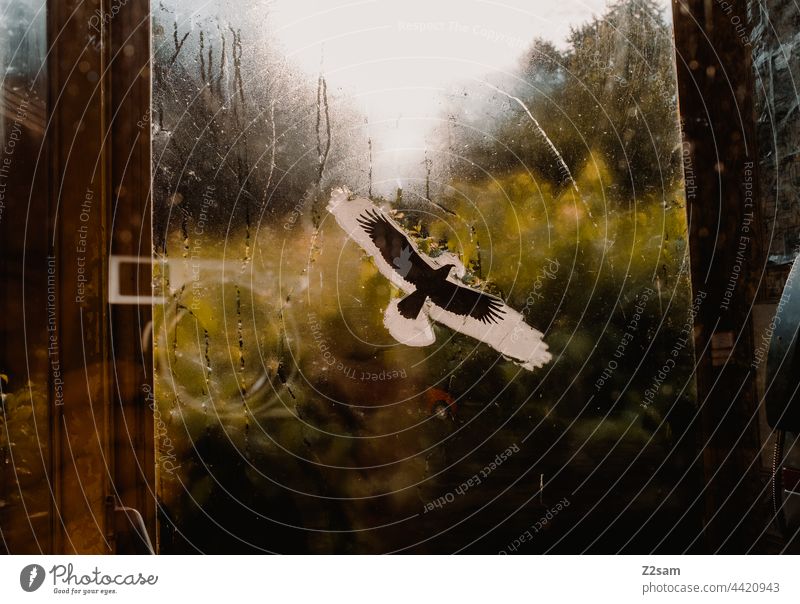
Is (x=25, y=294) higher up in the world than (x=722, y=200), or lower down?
lower down

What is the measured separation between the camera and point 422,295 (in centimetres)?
67

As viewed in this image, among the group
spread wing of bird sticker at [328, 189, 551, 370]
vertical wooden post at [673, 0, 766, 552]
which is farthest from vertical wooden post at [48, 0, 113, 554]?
vertical wooden post at [673, 0, 766, 552]

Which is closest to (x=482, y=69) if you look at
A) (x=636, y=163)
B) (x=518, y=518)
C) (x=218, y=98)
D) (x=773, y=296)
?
(x=636, y=163)

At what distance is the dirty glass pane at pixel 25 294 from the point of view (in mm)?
649

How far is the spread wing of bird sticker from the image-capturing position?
67 cm

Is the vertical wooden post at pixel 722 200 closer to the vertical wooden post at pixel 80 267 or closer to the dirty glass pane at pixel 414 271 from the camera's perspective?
the dirty glass pane at pixel 414 271

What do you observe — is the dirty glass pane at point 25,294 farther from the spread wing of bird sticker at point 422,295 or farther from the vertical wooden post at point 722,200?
the vertical wooden post at point 722,200

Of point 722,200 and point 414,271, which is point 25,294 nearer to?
point 414,271

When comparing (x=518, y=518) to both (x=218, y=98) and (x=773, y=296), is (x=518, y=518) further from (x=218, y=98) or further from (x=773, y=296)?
(x=218, y=98)

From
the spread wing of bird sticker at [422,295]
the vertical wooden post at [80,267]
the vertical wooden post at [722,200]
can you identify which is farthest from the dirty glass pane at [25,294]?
the vertical wooden post at [722,200]

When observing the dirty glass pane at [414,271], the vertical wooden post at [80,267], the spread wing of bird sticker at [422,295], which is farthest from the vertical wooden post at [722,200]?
the vertical wooden post at [80,267]

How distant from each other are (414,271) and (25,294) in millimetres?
469

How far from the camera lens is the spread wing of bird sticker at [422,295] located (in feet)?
2.19

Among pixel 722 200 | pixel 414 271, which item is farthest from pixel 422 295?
pixel 722 200
